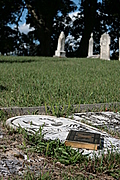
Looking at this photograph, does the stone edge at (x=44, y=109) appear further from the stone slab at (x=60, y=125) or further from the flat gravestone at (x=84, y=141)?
the flat gravestone at (x=84, y=141)

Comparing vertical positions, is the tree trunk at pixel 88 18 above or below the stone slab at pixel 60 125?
above

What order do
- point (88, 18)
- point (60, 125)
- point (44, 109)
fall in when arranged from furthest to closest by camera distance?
1. point (88, 18)
2. point (44, 109)
3. point (60, 125)

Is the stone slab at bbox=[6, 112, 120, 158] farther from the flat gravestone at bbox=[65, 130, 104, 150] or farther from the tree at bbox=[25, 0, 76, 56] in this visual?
the tree at bbox=[25, 0, 76, 56]

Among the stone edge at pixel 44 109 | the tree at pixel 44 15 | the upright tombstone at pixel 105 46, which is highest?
the tree at pixel 44 15

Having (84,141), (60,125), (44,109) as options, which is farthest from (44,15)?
(84,141)

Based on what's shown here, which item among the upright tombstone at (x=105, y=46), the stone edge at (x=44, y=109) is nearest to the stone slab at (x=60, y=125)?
the stone edge at (x=44, y=109)

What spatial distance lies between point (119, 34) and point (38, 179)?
31.4 meters

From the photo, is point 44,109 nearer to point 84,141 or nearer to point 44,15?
point 84,141

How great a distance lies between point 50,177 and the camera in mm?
2406

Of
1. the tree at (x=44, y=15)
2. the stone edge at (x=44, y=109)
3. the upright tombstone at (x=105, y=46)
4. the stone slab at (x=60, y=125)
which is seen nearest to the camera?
the stone slab at (x=60, y=125)

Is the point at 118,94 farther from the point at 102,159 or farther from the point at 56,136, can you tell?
the point at 102,159

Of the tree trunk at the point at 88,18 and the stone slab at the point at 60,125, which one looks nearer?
the stone slab at the point at 60,125

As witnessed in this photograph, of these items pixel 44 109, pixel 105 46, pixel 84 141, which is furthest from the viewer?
pixel 105 46

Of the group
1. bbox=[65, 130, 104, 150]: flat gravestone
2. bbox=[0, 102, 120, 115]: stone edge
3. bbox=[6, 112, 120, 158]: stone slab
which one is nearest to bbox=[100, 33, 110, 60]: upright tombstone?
bbox=[0, 102, 120, 115]: stone edge
